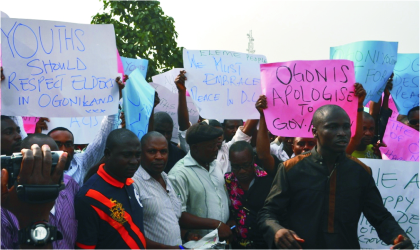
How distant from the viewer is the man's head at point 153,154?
14.1 ft

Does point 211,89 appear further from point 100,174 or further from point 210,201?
point 100,174

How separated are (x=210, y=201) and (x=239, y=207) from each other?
1.06ft

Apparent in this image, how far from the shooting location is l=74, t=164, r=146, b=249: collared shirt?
139 inches

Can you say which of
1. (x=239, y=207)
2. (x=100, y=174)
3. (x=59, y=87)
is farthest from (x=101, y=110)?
(x=239, y=207)

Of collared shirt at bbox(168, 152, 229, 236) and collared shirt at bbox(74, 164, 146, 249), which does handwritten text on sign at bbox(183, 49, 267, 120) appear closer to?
collared shirt at bbox(168, 152, 229, 236)

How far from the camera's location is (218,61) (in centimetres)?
589

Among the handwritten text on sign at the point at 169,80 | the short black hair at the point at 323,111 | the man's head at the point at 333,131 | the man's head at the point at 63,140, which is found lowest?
the man's head at the point at 63,140

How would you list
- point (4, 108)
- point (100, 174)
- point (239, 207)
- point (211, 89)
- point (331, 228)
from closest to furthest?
point (331, 228), point (100, 174), point (4, 108), point (239, 207), point (211, 89)

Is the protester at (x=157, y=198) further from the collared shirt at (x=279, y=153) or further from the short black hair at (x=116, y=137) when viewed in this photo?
the collared shirt at (x=279, y=153)

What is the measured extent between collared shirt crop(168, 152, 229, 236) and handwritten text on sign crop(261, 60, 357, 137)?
0.80 metres

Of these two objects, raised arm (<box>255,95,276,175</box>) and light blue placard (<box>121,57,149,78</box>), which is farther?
light blue placard (<box>121,57,149,78</box>)

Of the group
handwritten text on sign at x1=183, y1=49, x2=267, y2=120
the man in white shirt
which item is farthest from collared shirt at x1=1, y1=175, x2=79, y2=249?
handwritten text on sign at x1=183, y1=49, x2=267, y2=120

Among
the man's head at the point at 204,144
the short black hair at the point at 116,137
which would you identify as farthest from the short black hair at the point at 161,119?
the short black hair at the point at 116,137

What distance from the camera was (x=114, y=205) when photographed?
361 cm
